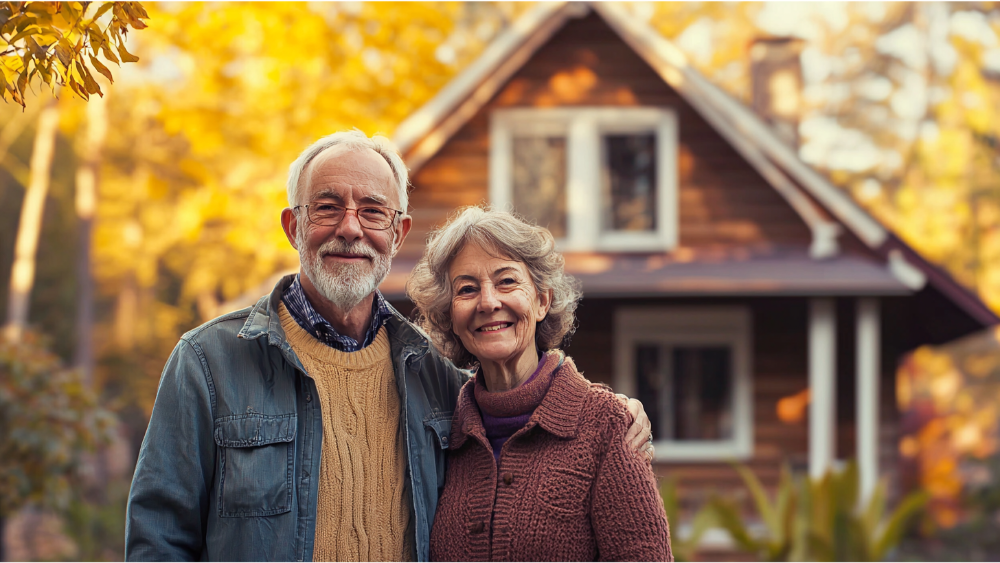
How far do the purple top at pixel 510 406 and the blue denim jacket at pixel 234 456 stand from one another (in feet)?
0.76

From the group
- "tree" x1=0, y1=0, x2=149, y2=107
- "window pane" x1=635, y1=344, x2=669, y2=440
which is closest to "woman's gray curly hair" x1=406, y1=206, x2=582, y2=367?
"tree" x1=0, y1=0, x2=149, y2=107

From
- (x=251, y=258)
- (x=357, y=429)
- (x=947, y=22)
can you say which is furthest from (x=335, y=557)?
(x=947, y=22)

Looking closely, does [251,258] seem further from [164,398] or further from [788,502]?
[164,398]

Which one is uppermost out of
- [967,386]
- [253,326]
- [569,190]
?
[569,190]

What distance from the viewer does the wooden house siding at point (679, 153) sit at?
389 inches

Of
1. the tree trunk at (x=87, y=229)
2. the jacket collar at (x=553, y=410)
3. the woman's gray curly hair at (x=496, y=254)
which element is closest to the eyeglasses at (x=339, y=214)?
the woman's gray curly hair at (x=496, y=254)

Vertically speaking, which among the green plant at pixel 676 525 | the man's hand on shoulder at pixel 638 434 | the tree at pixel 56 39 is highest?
the tree at pixel 56 39

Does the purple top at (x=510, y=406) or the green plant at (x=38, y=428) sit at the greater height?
the purple top at (x=510, y=406)

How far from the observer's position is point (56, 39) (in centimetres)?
217

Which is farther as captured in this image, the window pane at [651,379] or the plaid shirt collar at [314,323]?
the window pane at [651,379]

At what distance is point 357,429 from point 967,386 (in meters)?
31.8

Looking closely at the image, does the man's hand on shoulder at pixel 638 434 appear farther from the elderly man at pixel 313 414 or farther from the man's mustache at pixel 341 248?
the man's mustache at pixel 341 248

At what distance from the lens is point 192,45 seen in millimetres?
12141

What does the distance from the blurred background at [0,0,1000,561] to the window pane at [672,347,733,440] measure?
8.67 ft
